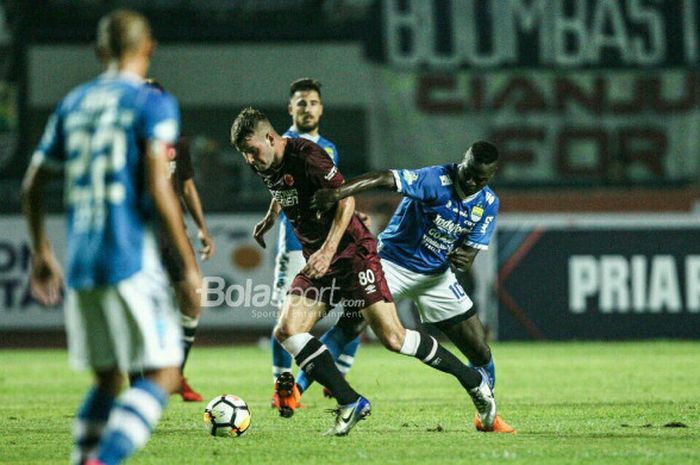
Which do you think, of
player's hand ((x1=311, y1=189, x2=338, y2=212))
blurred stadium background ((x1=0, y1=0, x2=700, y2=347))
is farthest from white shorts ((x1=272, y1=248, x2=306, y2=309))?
blurred stadium background ((x1=0, y1=0, x2=700, y2=347))

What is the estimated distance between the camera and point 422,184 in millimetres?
7754

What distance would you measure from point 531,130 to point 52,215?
7.64m

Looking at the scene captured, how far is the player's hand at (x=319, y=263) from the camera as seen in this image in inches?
279

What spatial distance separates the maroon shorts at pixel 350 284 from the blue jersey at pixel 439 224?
575mm

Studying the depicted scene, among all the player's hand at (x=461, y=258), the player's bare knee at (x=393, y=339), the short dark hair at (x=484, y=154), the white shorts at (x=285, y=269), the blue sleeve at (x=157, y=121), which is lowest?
the white shorts at (x=285, y=269)

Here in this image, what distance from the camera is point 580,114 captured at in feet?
70.8

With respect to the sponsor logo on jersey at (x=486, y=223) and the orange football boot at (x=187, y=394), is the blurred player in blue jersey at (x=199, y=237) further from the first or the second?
the sponsor logo on jersey at (x=486, y=223)

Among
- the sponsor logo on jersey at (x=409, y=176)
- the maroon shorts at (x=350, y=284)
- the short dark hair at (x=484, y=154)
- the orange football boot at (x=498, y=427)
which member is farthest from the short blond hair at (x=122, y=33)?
the orange football boot at (x=498, y=427)

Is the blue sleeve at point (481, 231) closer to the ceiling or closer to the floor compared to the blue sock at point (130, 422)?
closer to the floor

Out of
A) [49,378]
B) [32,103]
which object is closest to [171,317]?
[49,378]

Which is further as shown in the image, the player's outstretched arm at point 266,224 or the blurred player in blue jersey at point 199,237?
the blurred player in blue jersey at point 199,237

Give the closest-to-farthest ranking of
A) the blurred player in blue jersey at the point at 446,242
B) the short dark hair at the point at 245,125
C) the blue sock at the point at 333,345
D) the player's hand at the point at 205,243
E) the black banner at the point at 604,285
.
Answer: the short dark hair at the point at 245,125 → the blurred player in blue jersey at the point at 446,242 → the blue sock at the point at 333,345 → the player's hand at the point at 205,243 → the black banner at the point at 604,285

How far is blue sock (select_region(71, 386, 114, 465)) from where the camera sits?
5.14m

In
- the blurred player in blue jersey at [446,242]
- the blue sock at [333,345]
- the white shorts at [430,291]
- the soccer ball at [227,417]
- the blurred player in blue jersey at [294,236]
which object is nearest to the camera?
the soccer ball at [227,417]
